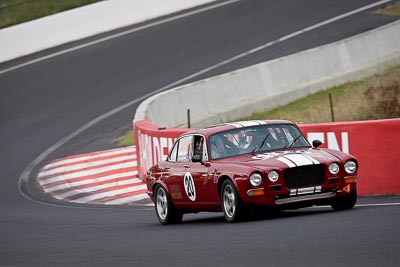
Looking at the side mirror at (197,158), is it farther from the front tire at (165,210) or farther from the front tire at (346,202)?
the front tire at (346,202)

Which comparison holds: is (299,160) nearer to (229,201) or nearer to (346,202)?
(346,202)

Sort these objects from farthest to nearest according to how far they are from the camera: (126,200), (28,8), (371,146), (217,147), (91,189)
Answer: (28,8), (91,189), (126,200), (371,146), (217,147)

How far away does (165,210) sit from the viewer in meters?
14.2

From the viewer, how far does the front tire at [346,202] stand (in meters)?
12.5

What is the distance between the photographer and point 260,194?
12.1 metres

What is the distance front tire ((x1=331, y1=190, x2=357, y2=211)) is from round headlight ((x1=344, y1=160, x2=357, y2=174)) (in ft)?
0.84

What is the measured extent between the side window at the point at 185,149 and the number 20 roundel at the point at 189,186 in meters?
0.36

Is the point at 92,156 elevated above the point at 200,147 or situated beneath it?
situated beneath

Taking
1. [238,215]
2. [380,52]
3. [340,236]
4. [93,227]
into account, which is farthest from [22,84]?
[340,236]


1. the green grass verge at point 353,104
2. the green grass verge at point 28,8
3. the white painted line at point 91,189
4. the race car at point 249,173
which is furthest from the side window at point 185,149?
the green grass verge at point 28,8

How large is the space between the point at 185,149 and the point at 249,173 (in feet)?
7.06

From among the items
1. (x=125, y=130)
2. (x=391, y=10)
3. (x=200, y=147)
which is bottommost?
(x=125, y=130)

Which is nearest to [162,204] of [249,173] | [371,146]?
[249,173]

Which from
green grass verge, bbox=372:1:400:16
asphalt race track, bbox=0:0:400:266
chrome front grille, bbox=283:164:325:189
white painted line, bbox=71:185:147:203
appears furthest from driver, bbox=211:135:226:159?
green grass verge, bbox=372:1:400:16
